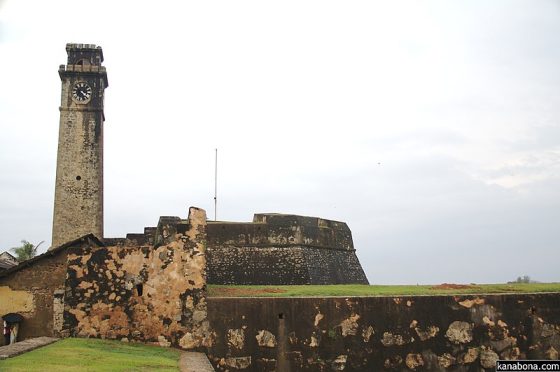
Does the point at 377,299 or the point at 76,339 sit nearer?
the point at 76,339

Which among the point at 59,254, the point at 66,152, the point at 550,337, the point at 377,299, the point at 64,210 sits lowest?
the point at 550,337

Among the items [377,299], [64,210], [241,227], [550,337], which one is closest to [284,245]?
[241,227]

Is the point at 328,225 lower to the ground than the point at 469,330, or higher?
higher

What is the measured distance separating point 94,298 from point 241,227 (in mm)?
8706

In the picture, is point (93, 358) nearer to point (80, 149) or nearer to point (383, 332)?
point (383, 332)

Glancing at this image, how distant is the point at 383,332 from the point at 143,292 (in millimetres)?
4318

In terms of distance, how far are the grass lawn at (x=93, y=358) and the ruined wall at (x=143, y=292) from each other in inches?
14.9

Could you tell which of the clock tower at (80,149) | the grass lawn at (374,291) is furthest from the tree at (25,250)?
the grass lawn at (374,291)

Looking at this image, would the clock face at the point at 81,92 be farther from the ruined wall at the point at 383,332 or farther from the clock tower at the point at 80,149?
the ruined wall at the point at 383,332

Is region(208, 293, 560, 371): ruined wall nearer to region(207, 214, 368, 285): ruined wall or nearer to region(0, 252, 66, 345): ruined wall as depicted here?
region(0, 252, 66, 345): ruined wall

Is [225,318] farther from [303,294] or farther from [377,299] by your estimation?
[377,299]

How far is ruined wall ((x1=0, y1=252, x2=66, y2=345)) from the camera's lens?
38.5 ft

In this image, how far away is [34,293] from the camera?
39.2ft

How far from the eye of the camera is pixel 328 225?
19578 mm
